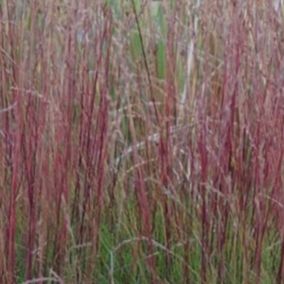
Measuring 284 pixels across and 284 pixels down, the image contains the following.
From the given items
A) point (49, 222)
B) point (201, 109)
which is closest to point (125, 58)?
point (201, 109)

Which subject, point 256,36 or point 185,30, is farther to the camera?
point 185,30

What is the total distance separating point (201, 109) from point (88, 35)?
321mm

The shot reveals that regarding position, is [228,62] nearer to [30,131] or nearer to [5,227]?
[30,131]

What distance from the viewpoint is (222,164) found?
2025mm

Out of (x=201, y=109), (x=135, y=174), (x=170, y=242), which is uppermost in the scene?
(x=201, y=109)

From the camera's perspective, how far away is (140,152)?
2246mm

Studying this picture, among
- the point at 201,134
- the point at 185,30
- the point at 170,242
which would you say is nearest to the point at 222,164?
the point at 201,134

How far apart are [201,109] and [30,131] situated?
14.1 inches

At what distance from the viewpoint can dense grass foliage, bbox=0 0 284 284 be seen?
201 cm

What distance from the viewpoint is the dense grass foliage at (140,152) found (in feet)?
6.59

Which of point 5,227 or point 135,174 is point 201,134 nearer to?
point 135,174

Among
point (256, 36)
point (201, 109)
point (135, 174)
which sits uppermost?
point (256, 36)

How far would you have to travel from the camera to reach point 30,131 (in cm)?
206

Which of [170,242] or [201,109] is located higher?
[201,109]
